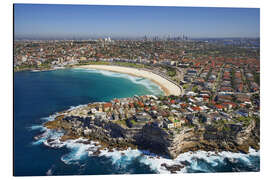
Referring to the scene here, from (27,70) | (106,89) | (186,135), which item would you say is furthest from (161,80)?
(27,70)

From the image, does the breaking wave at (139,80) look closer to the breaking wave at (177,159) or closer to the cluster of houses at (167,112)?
the cluster of houses at (167,112)

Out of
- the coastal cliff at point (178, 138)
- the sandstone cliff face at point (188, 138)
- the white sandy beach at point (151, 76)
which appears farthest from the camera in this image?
the white sandy beach at point (151, 76)

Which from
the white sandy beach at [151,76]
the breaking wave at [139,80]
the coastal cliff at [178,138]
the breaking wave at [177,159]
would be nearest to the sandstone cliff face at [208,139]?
the coastal cliff at [178,138]

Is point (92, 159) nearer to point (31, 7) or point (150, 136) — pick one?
point (150, 136)

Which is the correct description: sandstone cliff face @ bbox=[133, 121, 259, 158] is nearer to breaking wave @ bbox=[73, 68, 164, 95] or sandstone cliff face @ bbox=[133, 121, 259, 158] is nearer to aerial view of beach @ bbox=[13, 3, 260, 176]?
aerial view of beach @ bbox=[13, 3, 260, 176]

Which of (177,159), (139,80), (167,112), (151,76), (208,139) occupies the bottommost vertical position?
(177,159)

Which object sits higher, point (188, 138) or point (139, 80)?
point (139, 80)

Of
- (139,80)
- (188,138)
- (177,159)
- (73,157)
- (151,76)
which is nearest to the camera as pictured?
(177,159)

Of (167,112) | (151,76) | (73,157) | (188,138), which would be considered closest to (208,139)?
(188,138)

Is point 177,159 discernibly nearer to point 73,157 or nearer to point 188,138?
point 188,138
